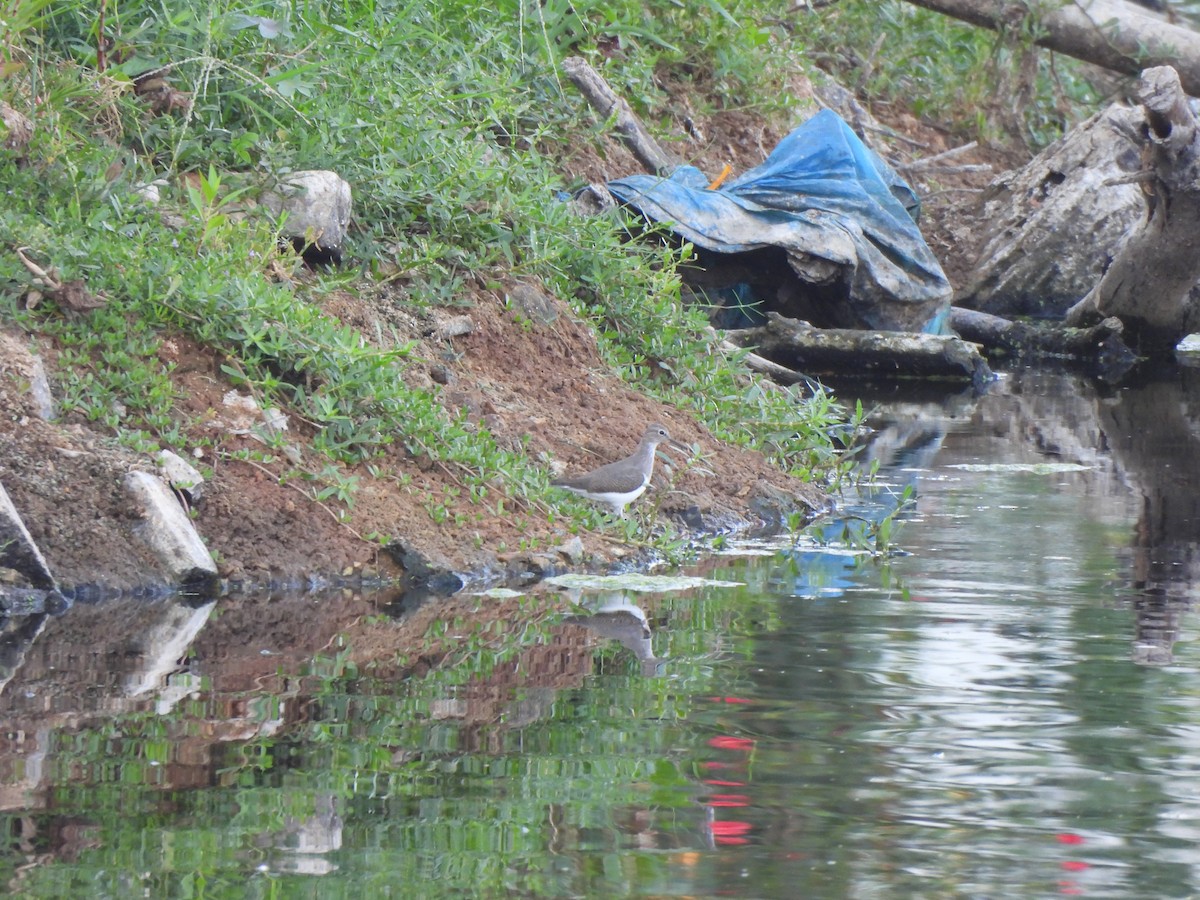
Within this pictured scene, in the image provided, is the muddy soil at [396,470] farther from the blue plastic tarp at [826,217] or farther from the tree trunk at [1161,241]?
the tree trunk at [1161,241]

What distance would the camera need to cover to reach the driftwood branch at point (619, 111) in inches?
501

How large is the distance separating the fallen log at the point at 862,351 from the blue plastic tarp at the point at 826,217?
0.91 feet

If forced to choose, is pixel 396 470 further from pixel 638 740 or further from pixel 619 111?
pixel 619 111

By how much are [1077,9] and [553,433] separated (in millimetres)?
10820

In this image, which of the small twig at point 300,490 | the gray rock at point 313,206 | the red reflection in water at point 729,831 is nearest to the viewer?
the red reflection in water at point 729,831

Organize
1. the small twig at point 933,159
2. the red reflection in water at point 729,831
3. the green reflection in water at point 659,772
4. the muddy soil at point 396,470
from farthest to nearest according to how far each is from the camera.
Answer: the small twig at point 933,159 → the muddy soil at point 396,470 → the red reflection in water at point 729,831 → the green reflection in water at point 659,772

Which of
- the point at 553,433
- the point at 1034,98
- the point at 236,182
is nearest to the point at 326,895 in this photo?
the point at 553,433

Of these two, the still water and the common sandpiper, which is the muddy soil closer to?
the common sandpiper

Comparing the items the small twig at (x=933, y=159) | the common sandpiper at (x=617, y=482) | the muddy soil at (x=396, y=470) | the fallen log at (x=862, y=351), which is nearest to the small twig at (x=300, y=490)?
the muddy soil at (x=396, y=470)

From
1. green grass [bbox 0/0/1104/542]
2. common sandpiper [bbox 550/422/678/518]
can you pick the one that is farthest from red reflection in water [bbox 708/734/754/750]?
common sandpiper [bbox 550/422/678/518]

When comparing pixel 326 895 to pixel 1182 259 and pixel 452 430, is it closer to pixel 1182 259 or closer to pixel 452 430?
pixel 452 430

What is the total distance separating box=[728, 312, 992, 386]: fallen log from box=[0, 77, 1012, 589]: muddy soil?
459 centimetres

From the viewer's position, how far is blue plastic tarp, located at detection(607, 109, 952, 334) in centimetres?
1277

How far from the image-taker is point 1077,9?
16.9 m
